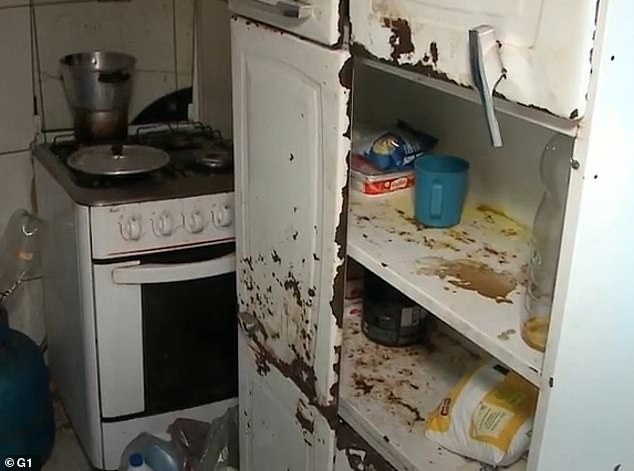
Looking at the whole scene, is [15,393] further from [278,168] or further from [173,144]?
[278,168]

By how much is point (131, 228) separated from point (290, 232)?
644 mm

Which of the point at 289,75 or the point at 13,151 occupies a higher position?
the point at 289,75

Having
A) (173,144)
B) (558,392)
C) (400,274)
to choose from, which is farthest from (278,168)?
(173,144)

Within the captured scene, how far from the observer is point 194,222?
2.02 m

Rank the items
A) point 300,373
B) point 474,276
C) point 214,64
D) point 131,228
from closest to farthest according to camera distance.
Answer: point 474,276 → point 300,373 → point 131,228 → point 214,64

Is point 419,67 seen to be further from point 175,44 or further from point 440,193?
point 175,44

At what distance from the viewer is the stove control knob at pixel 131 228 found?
1950 millimetres

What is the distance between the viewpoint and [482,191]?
4.90ft

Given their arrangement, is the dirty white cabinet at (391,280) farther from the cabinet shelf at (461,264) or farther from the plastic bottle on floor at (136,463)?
the plastic bottle on floor at (136,463)

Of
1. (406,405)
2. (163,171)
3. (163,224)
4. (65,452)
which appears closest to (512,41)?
(406,405)

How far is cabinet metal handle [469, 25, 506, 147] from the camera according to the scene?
2.98ft

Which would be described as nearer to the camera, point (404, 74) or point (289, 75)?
point (404, 74)

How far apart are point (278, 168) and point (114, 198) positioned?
65 cm

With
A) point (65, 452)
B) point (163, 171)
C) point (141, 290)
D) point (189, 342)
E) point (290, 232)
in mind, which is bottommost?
point (65, 452)
